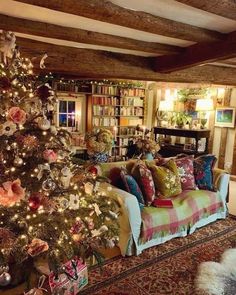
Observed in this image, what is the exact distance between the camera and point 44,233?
1.91 meters

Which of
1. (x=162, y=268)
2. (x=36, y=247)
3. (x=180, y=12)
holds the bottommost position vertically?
(x=162, y=268)

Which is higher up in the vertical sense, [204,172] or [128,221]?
[204,172]

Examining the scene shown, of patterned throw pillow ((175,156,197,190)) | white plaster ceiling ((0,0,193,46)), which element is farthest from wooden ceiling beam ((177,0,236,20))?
patterned throw pillow ((175,156,197,190))

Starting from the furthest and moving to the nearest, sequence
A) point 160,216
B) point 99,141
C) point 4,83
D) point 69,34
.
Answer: point 99,141
point 160,216
point 69,34
point 4,83

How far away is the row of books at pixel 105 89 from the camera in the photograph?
6.70m

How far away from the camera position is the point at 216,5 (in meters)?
1.90

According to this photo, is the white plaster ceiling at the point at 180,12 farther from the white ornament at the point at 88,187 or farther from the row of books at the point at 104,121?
the row of books at the point at 104,121

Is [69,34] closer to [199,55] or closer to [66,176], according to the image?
[66,176]

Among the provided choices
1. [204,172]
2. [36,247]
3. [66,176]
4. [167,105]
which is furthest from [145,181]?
[167,105]

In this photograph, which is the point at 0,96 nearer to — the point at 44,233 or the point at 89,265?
the point at 44,233

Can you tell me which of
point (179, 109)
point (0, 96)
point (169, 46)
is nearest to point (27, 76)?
point (0, 96)

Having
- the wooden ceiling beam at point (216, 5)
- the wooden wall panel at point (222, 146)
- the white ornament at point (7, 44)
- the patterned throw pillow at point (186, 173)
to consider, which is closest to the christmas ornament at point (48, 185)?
the white ornament at point (7, 44)

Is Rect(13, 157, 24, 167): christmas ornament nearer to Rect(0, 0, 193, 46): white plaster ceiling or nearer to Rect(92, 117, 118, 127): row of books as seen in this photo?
Rect(0, 0, 193, 46): white plaster ceiling

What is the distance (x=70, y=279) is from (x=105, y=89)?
5304mm
